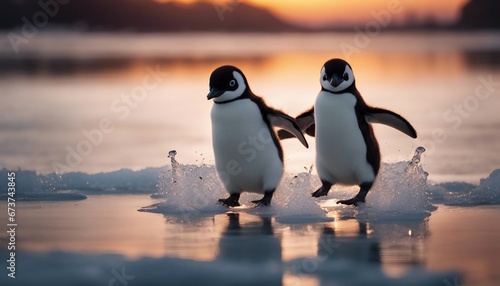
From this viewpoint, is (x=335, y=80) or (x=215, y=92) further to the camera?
(x=335, y=80)

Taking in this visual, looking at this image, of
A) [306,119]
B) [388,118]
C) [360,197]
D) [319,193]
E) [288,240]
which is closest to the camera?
[288,240]

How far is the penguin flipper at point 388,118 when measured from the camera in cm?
695

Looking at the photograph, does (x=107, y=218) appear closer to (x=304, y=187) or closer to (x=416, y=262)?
(x=304, y=187)

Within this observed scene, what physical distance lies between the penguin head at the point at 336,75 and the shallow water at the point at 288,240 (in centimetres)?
81

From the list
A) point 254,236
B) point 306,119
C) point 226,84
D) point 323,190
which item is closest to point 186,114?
point 306,119

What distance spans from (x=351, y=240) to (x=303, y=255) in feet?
1.61

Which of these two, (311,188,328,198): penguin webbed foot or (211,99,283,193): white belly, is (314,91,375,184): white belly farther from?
(211,99,283,193): white belly

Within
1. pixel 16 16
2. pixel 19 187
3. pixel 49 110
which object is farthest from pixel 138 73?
pixel 16 16

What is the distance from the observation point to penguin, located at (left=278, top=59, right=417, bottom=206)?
691cm

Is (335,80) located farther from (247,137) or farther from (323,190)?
(323,190)

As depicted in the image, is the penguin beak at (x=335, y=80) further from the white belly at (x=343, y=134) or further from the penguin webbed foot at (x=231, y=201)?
the penguin webbed foot at (x=231, y=201)

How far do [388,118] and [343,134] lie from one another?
1.03 ft

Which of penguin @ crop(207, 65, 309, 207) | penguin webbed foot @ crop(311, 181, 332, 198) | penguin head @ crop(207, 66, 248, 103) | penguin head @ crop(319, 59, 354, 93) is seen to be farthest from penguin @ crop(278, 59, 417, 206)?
penguin head @ crop(207, 66, 248, 103)

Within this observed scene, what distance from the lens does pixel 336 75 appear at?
22.3 feet
